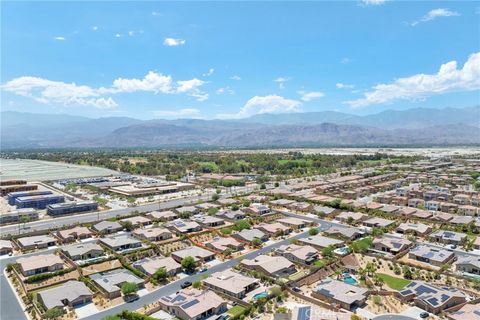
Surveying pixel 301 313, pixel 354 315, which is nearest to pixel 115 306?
pixel 301 313

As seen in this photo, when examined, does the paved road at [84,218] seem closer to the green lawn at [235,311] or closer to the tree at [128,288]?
the tree at [128,288]

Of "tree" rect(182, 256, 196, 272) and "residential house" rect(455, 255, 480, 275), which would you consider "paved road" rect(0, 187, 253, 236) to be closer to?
"tree" rect(182, 256, 196, 272)

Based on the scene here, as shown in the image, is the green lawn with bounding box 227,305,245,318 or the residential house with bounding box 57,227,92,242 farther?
the residential house with bounding box 57,227,92,242

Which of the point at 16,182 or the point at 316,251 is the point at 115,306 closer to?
the point at 316,251

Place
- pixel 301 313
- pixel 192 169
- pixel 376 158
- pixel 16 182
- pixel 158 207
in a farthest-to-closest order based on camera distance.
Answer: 1. pixel 376 158
2. pixel 192 169
3. pixel 16 182
4. pixel 158 207
5. pixel 301 313

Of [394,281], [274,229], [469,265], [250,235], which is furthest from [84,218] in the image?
[469,265]

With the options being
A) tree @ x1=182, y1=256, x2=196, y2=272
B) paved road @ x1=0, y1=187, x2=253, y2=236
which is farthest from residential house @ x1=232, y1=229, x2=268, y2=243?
paved road @ x1=0, y1=187, x2=253, y2=236

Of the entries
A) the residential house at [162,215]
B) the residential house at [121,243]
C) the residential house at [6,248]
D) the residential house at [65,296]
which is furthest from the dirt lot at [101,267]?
the residential house at [162,215]
